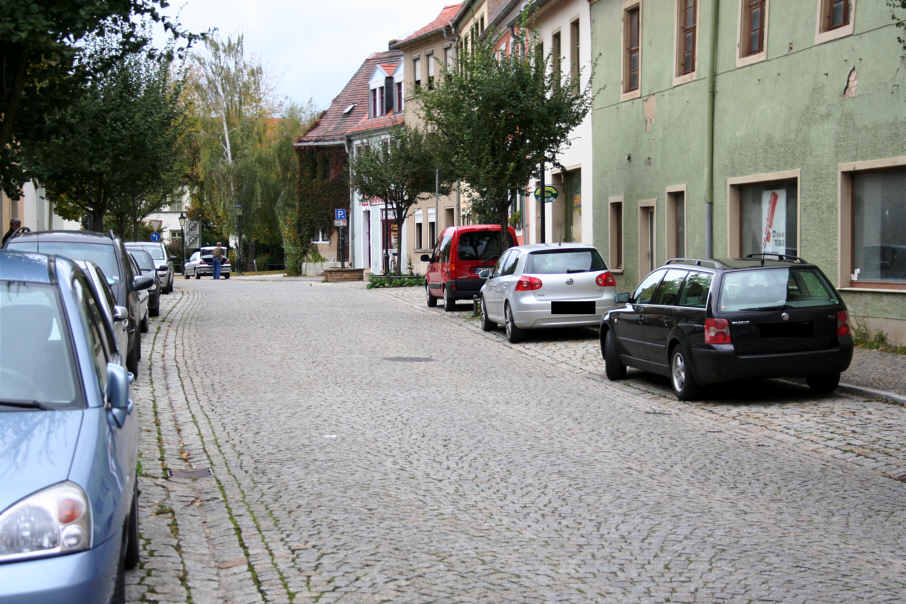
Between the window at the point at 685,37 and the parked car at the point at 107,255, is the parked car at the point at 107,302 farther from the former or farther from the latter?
the window at the point at 685,37

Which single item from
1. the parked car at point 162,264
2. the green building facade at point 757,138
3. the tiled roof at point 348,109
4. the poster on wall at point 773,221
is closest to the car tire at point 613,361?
→ the green building facade at point 757,138

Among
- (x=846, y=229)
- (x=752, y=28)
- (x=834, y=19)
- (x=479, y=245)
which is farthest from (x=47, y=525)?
A: (x=479, y=245)

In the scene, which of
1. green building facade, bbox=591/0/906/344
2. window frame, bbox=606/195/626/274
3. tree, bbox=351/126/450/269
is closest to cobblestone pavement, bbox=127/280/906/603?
green building facade, bbox=591/0/906/344

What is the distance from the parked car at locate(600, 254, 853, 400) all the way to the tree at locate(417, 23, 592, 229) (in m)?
13.3

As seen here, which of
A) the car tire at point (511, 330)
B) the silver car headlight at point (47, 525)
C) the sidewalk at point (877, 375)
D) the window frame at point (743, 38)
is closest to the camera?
the silver car headlight at point (47, 525)

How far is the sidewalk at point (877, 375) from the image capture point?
12.2 meters

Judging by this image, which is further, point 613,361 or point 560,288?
point 560,288

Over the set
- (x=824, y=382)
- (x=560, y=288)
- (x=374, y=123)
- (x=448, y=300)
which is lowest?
(x=824, y=382)

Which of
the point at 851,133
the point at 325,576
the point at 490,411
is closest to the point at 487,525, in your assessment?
the point at 325,576

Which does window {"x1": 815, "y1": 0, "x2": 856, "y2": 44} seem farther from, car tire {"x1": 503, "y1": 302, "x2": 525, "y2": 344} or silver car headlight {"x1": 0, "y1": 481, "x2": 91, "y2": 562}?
silver car headlight {"x1": 0, "y1": 481, "x2": 91, "y2": 562}

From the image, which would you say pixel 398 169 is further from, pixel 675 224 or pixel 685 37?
pixel 685 37

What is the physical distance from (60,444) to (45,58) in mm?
14874

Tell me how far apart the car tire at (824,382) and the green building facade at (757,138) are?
4.37 meters

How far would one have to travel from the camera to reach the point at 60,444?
4.25 meters
